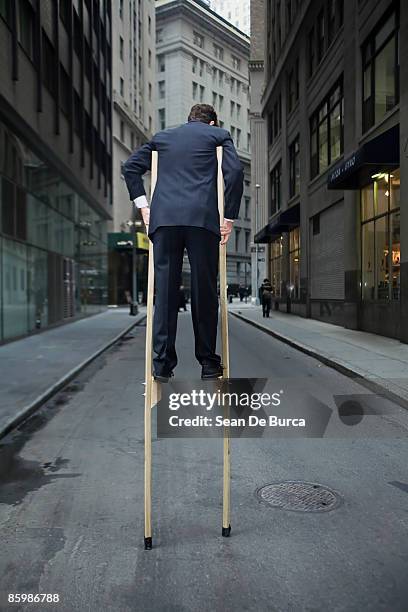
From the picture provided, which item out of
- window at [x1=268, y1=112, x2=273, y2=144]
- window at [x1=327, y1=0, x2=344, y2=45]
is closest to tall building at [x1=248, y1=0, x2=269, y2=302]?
window at [x1=268, y1=112, x2=273, y2=144]

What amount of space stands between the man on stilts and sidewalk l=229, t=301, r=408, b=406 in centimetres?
560

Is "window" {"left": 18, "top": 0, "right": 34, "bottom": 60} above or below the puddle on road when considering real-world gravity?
above

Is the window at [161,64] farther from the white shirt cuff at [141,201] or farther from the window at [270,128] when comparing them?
the white shirt cuff at [141,201]

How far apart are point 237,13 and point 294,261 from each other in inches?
2162

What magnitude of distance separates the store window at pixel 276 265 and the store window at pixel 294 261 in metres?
2.77

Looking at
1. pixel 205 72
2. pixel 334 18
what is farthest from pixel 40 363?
pixel 205 72

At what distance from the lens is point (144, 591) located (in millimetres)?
3094

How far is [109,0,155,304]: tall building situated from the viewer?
144 ft

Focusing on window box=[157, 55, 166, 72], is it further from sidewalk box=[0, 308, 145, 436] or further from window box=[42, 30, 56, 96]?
sidewalk box=[0, 308, 145, 436]

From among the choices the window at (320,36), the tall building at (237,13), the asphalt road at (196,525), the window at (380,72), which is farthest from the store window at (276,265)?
the tall building at (237,13)

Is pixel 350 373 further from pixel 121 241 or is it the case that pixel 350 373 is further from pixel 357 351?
pixel 121 241

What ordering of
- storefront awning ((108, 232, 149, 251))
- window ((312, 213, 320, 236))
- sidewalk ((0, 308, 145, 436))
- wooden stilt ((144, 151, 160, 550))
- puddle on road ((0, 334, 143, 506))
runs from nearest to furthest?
wooden stilt ((144, 151, 160, 550)), puddle on road ((0, 334, 143, 506)), sidewalk ((0, 308, 145, 436)), window ((312, 213, 320, 236)), storefront awning ((108, 232, 149, 251))

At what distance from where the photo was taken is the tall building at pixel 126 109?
43941mm

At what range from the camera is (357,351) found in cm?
1367
